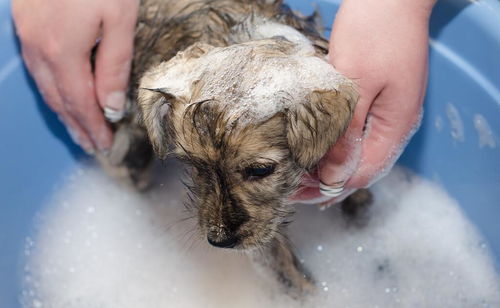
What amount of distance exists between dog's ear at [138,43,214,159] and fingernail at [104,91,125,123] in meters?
0.37

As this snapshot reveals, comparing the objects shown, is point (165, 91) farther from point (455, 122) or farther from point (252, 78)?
point (455, 122)

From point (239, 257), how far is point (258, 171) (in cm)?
84

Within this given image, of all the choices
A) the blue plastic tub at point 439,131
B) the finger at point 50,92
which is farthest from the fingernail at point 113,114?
the blue plastic tub at point 439,131

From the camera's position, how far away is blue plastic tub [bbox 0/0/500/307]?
1.68 meters

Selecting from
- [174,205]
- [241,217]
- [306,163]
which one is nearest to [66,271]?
[174,205]

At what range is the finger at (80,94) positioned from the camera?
5.20 ft

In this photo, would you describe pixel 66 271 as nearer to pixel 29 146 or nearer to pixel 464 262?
pixel 29 146

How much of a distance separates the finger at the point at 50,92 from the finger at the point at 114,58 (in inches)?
5.5

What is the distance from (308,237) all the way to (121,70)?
88 centimetres

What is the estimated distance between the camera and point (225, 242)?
127cm

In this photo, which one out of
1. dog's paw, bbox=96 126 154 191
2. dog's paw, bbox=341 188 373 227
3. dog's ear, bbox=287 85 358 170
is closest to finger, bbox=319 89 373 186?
dog's ear, bbox=287 85 358 170

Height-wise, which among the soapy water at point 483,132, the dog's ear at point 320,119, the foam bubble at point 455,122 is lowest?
the foam bubble at point 455,122

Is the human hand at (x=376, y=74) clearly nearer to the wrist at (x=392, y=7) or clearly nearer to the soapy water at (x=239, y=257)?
the wrist at (x=392, y=7)

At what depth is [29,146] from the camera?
1.92 metres
